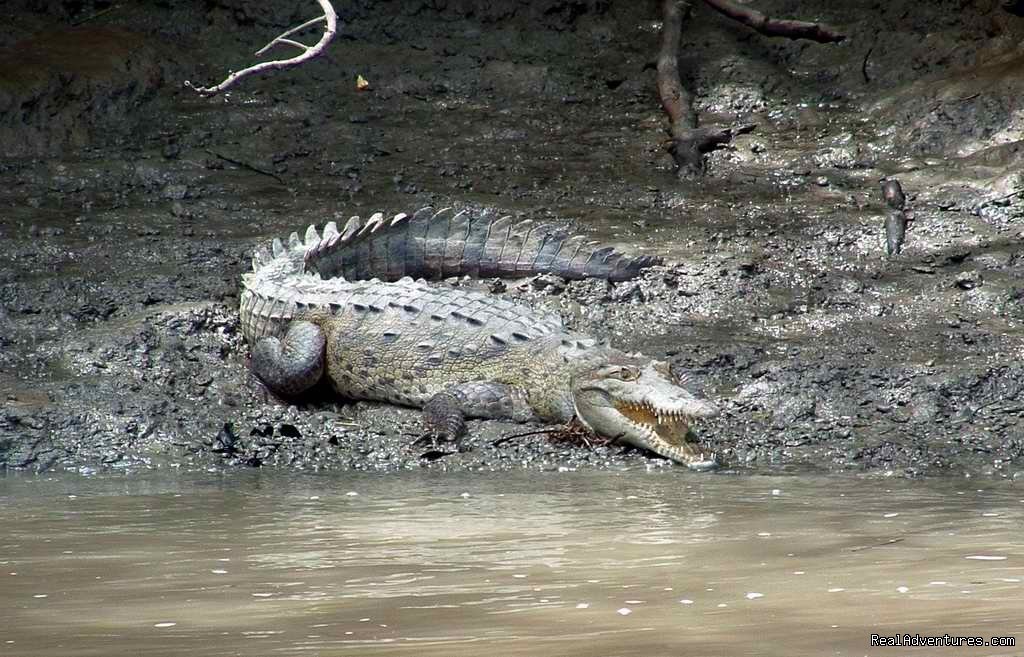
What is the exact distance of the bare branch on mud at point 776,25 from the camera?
11.1 meters

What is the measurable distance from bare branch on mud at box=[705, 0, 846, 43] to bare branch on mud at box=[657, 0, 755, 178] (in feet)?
1.18

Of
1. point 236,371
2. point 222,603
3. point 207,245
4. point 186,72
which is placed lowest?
point 222,603

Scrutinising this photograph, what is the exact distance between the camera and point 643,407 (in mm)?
6438

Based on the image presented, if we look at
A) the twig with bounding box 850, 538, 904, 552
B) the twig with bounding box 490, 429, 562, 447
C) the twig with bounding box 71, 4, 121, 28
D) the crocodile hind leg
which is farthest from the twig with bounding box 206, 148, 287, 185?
the twig with bounding box 850, 538, 904, 552

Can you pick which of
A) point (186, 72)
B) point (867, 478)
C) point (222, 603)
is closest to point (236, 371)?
point (867, 478)

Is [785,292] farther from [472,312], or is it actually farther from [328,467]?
[328,467]

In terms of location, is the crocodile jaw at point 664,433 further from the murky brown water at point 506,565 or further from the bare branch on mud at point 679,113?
the bare branch on mud at point 679,113

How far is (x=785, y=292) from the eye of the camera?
8.16 meters

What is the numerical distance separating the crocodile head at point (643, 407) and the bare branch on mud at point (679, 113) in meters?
3.91

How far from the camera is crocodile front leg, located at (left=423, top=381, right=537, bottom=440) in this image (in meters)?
6.83

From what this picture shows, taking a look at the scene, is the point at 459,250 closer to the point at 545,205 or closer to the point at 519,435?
the point at 545,205

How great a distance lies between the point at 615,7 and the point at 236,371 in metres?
6.70

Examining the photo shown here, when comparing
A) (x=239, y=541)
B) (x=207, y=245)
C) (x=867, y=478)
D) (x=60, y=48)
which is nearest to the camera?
(x=239, y=541)

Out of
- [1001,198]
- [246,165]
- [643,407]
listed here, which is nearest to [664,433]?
[643,407]
